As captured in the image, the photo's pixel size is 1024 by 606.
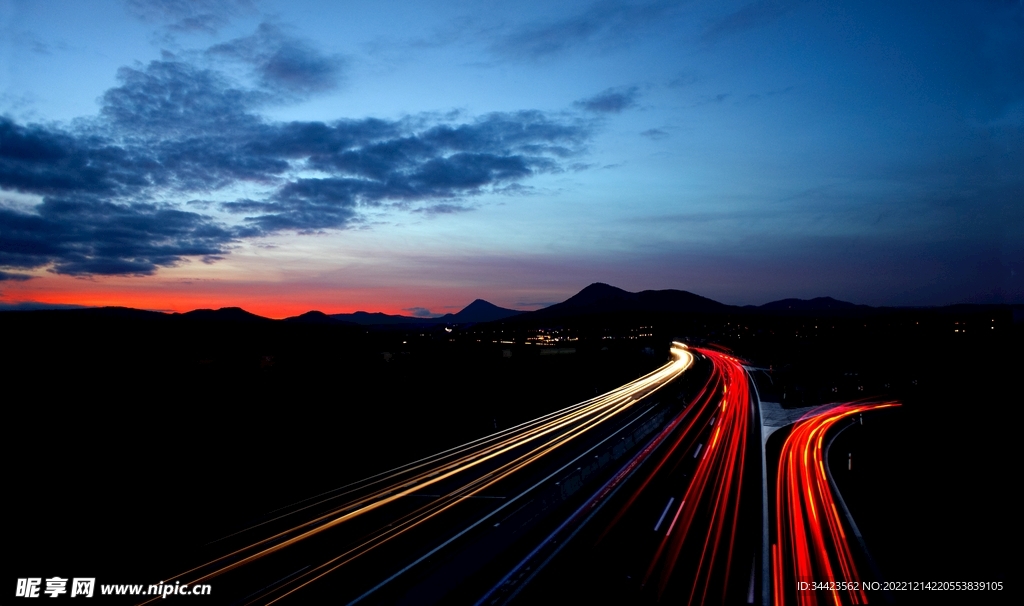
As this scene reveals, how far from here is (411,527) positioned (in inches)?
543

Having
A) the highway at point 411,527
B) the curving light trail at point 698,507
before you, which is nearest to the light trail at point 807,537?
the curving light trail at point 698,507

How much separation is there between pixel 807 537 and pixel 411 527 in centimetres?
971

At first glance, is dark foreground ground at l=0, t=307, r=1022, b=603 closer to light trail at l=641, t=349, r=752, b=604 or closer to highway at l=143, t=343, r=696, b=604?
highway at l=143, t=343, r=696, b=604

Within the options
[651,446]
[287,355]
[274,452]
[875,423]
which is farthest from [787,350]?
[274,452]

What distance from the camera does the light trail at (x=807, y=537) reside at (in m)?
9.87

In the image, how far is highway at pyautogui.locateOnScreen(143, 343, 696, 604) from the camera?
10.5m

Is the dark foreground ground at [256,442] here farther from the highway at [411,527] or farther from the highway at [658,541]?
the highway at [658,541]

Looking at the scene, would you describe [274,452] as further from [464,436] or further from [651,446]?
[651,446]

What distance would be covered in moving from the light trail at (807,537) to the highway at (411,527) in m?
1.71

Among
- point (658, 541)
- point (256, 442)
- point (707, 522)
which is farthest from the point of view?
point (256, 442)

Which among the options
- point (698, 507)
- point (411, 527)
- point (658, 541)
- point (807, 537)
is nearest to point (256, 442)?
point (411, 527)

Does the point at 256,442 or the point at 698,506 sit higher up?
the point at 256,442

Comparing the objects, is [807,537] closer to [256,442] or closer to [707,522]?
[707,522]

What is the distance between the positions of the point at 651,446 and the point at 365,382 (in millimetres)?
16597
